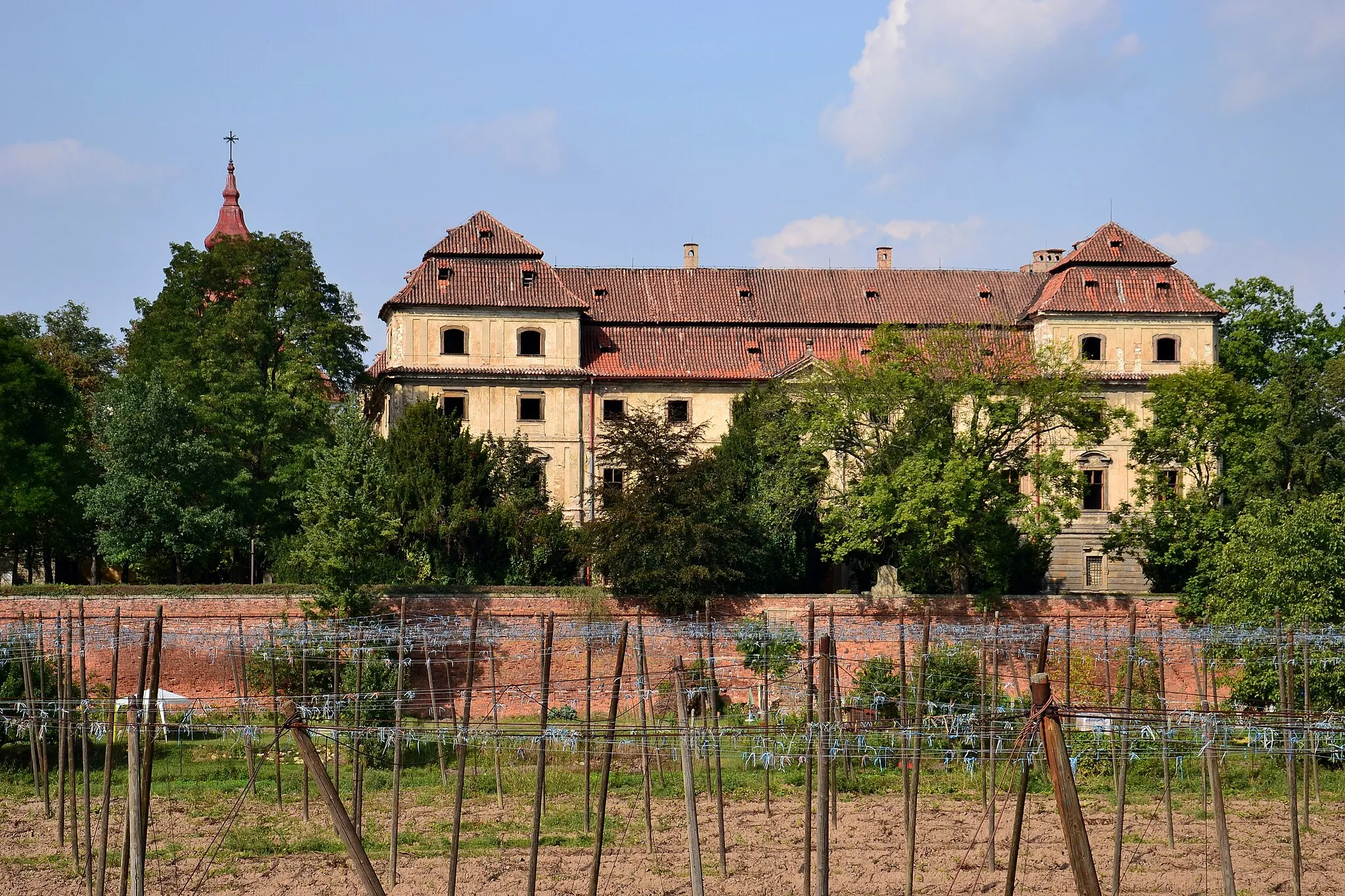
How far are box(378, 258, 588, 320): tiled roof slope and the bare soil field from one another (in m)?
21.3

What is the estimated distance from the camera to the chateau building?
47844 millimetres

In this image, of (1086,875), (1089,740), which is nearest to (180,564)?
(1089,740)

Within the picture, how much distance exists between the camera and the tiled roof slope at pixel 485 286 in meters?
47.8

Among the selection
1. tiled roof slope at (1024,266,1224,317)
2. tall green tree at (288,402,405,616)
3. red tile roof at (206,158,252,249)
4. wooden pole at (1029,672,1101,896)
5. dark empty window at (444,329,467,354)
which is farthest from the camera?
red tile roof at (206,158,252,249)

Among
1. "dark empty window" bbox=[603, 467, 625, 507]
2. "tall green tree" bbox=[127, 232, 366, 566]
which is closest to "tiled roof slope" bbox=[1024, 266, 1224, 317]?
"dark empty window" bbox=[603, 467, 625, 507]

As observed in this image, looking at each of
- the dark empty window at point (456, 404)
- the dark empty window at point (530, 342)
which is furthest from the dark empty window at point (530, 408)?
the dark empty window at point (456, 404)

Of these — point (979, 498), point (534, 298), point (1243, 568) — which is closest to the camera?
point (1243, 568)

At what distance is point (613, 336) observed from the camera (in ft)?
165

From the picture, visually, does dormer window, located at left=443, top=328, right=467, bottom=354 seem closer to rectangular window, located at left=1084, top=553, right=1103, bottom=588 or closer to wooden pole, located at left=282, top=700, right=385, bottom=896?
rectangular window, located at left=1084, top=553, right=1103, bottom=588

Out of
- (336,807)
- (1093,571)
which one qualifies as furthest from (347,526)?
(336,807)

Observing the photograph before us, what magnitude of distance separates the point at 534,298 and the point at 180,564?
12.7m

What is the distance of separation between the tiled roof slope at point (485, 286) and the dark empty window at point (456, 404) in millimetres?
2597

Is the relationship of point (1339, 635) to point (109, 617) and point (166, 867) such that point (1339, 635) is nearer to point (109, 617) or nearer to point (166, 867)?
point (166, 867)

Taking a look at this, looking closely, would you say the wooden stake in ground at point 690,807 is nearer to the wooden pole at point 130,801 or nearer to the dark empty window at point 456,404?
the wooden pole at point 130,801
